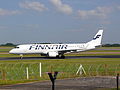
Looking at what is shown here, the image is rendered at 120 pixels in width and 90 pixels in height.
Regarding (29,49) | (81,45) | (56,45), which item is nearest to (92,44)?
(81,45)

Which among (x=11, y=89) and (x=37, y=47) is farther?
(x=37, y=47)

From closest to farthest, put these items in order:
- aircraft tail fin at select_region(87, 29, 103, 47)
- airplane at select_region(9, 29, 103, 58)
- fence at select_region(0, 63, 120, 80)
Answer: fence at select_region(0, 63, 120, 80)
airplane at select_region(9, 29, 103, 58)
aircraft tail fin at select_region(87, 29, 103, 47)

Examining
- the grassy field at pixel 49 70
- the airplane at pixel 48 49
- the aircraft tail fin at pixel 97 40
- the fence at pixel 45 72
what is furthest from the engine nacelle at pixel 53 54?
the fence at pixel 45 72

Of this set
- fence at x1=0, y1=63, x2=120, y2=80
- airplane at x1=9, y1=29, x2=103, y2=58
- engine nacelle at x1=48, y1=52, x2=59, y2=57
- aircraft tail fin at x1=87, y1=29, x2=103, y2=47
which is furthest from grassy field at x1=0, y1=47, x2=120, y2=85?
aircraft tail fin at x1=87, y1=29, x2=103, y2=47

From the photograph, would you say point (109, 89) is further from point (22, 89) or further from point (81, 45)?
point (81, 45)

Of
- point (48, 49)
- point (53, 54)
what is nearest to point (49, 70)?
point (53, 54)

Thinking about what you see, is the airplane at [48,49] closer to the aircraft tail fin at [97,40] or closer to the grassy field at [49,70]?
the aircraft tail fin at [97,40]

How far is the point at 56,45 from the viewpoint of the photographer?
71562 millimetres

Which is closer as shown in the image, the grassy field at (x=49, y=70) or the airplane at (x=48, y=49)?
the grassy field at (x=49, y=70)

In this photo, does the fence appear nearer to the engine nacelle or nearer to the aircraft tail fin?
the engine nacelle

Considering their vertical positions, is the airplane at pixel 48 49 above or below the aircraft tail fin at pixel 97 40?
below

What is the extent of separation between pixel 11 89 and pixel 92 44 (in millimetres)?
60487

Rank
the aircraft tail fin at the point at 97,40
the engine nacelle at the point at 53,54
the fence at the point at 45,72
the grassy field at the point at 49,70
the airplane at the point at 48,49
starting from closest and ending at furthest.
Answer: the grassy field at the point at 49,70 < the fence at the point at 45,72 < the engine nacelle at the point at 53,54 < the airplane at the point at 48,49 < the aircraft tail fin at the point at 97,40

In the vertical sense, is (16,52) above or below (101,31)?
below
